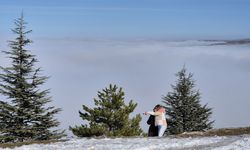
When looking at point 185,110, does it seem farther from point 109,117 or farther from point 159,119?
point 159,119

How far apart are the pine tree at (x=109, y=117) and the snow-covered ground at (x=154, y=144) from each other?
2838 cm

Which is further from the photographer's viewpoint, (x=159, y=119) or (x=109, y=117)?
(x=109, y=117)

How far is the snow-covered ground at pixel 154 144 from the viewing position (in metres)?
20.4

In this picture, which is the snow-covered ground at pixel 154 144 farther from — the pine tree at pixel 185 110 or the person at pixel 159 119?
the pine tree at pixel 185 110

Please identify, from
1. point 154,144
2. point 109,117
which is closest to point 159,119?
point 154,144

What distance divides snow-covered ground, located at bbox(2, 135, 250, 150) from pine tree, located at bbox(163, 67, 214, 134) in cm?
3244

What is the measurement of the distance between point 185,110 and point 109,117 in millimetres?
8984

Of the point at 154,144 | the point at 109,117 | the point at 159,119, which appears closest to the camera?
the point at 154,144

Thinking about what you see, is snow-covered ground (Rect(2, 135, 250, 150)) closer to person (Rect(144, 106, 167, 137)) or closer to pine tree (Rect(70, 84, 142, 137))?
person (Rect(144, 106, 167, 137))

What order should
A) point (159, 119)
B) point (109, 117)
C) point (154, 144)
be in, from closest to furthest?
point (154, 144)
point (159, 119)
point (109, 117)

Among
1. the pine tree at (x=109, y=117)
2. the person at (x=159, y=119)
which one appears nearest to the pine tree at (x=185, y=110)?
the pine tree at (x=109, y=117)

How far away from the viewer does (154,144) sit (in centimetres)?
2108

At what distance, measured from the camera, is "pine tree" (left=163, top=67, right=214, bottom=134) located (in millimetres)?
55875

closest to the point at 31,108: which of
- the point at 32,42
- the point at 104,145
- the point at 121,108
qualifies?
the point at 32,42
